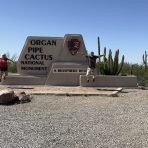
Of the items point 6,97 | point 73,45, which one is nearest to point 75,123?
point 6,97

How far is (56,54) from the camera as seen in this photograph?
2228 cm

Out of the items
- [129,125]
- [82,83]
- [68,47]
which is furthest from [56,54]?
[129,125]

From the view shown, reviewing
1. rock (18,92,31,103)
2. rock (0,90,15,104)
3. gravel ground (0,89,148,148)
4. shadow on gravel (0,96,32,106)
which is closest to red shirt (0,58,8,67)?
gravel ground (0,89,148,148)

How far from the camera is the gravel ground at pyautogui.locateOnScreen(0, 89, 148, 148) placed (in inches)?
303

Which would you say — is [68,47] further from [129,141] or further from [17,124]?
[129,141]

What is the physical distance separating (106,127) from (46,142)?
6.77ft

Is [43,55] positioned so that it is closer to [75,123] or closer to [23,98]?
[23,98]

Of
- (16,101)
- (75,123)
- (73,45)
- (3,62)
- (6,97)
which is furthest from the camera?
(73,45)

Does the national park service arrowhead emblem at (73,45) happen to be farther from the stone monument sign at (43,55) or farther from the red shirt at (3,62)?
the red shirt at (3,62)

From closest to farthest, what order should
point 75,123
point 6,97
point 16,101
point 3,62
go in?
1. point 75,123
2. point 6,97
3. point 16,101
4. point 3,62

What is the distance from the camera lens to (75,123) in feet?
32.1

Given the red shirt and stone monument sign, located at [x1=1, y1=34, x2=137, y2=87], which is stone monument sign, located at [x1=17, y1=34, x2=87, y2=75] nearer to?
stone monument sign, located at [x1=1, y1=34, x2=137, y2=87]

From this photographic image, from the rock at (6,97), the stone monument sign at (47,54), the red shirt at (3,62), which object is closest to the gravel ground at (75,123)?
the rock at (6,97)

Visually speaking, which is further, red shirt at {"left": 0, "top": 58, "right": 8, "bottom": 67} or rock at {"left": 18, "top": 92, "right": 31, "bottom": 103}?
red shirt at {"left": 0, "top": 58, "right": 8, "bottom": 67}
